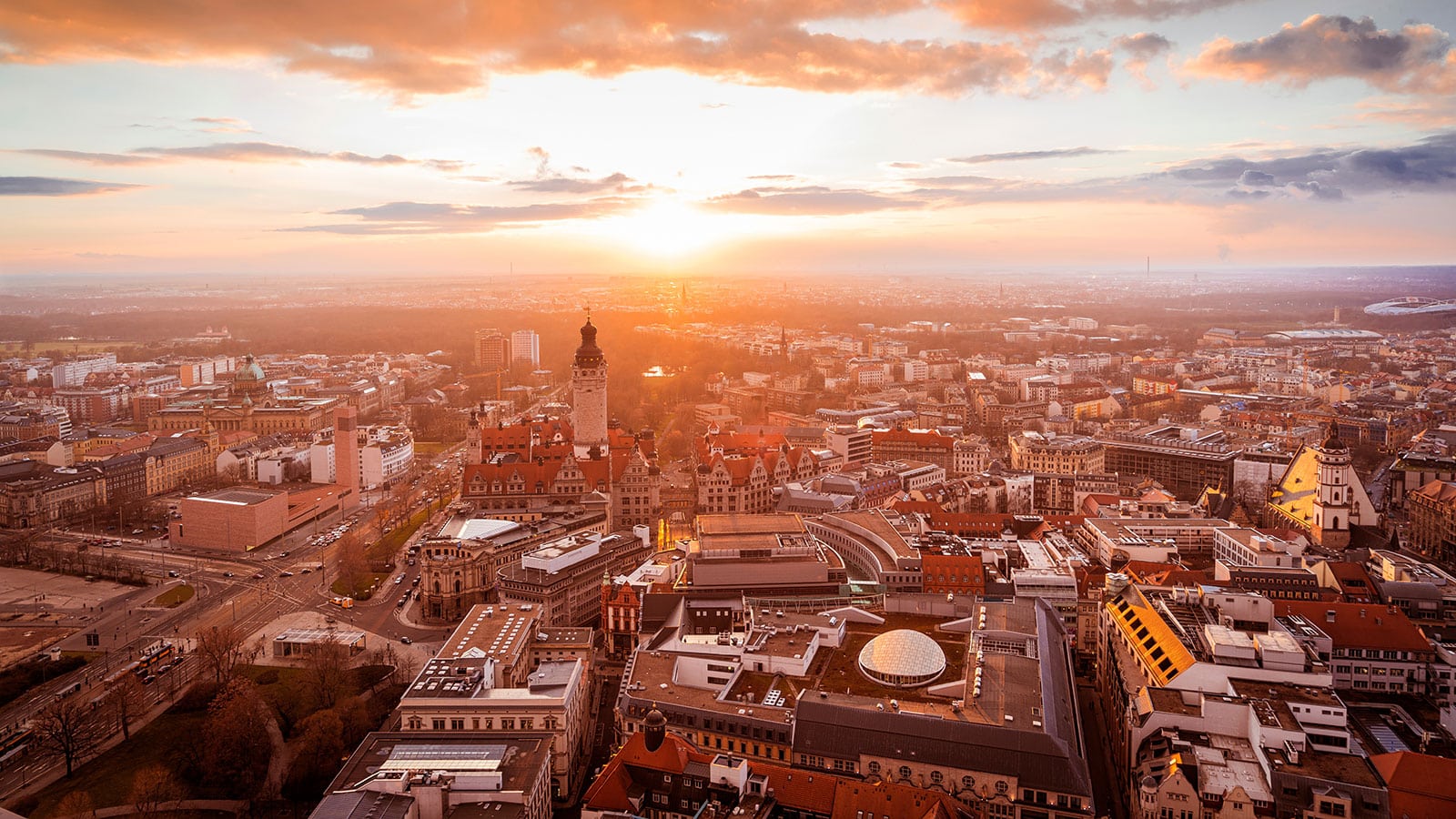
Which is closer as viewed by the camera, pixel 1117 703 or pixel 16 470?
pixel 1117 703

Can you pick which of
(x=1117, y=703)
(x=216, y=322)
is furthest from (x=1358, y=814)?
(x=216, y=322)

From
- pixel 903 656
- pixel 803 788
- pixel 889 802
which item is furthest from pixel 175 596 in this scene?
pixel 889 802

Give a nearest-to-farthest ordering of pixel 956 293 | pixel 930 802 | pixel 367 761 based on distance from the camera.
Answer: pixel 930 802
pixel 367 761
pixel 956 293

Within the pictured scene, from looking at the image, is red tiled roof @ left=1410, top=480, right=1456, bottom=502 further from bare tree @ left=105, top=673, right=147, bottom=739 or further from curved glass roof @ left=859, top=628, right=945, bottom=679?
bare tree @ left=105, top=673, right=147, bottom=739

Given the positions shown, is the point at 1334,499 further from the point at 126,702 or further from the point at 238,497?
the point at 238,497

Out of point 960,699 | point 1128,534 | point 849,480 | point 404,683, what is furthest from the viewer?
point 849,480

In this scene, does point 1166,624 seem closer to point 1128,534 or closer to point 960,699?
point 960,699
